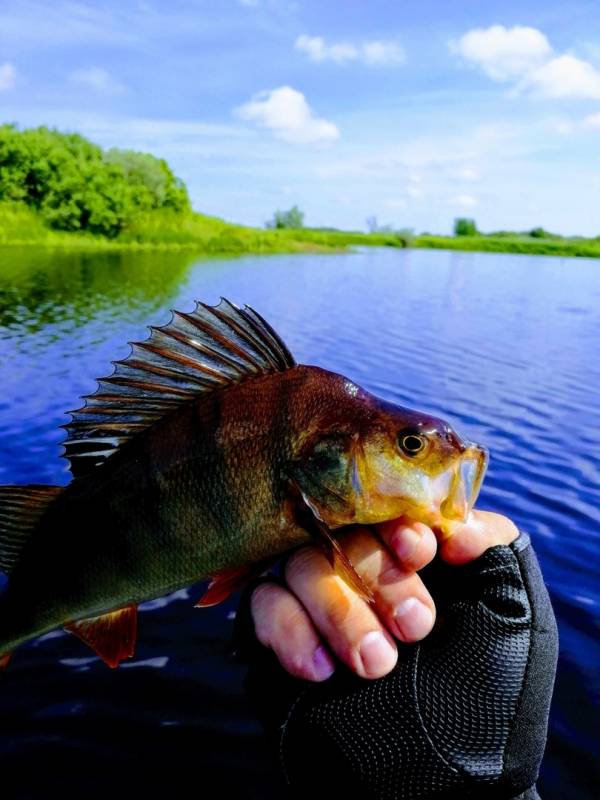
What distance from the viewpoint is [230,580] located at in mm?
2201

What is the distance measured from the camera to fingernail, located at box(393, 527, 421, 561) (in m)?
2.13

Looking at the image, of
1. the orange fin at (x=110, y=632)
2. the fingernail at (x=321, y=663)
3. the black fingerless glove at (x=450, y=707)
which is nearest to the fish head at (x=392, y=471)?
the fingernail at (x=321, y=663)

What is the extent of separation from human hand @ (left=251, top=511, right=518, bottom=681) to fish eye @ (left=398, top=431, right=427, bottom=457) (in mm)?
239

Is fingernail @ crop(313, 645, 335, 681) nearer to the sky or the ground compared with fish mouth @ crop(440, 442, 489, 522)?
nearer to the ground

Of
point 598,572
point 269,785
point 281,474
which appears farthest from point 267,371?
point 598,572

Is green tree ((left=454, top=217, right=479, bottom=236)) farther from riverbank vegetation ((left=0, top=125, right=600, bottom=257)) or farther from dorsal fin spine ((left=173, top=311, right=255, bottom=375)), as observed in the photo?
dorsal fin spine ((left=173, top=311, right=255, bottom=375))

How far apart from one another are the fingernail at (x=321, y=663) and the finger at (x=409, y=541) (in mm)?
426

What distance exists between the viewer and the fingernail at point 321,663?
226cm

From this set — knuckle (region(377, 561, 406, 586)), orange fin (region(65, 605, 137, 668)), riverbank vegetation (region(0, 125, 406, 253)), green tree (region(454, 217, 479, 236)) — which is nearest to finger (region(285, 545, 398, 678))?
knuckle (region(377, 561, 406, 586))

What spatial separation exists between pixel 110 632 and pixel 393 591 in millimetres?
1086

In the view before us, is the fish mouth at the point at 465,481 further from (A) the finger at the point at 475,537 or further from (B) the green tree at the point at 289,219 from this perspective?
(B) the green tree at the point at 289,219

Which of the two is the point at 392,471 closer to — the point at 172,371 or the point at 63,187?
the point at 172,371

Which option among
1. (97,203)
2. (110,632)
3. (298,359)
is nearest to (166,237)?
(97,203)

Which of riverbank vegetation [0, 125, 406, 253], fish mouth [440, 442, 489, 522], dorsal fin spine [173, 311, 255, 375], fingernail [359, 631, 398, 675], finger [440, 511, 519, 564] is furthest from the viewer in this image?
riverbank vegetation [0, 125, 406, 253]
